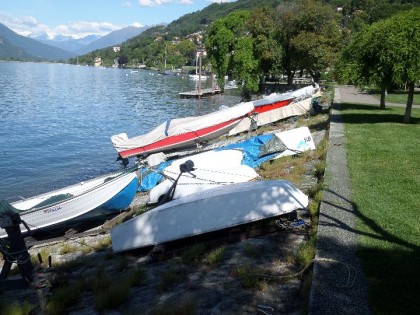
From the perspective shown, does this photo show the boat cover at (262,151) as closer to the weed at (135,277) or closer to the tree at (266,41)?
the weed at (135,277)

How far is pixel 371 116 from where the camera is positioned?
73.4 ft

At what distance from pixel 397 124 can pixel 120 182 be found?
13555 mm

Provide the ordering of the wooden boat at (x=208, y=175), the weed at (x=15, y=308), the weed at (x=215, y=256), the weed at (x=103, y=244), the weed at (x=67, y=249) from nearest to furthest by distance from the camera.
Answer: the weed at (x=15, y=308) < the weed at (x=215, y=256) < the weed at (x=103, y=244) < the weed at (x=67, y=249) < the wooden boat at (x=208, y=175)

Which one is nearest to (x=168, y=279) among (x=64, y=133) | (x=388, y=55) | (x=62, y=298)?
(x=62, y=298)

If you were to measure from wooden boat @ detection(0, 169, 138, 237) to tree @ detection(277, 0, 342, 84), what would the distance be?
32.0 m

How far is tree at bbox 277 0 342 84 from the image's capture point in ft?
133

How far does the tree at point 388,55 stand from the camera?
671 inches

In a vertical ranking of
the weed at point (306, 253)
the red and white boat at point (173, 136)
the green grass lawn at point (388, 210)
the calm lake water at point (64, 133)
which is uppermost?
the green grass lawn at point (388, 210)

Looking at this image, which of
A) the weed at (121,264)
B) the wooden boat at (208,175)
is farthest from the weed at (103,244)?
the wooden boat at (208,175)

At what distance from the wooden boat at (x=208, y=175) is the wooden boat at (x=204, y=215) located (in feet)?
5.38

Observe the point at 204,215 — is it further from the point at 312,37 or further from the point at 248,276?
the point at 312,37

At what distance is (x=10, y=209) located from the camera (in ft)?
24.0

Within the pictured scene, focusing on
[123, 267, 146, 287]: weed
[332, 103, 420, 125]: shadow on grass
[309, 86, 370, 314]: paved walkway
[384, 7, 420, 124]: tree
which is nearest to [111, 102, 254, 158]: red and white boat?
[332, 103, 420, 125]: shadow on grass

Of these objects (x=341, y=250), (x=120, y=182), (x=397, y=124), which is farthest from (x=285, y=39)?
(x=341, y=250)
